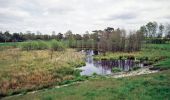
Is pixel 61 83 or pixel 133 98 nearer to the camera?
pixel 133 98

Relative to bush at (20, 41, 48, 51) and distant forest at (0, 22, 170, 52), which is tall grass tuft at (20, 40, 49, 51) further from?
distant forest at (0, 22, 170, 52)

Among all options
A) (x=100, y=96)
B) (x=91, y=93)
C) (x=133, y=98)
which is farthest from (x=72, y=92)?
(x=133, y=98)

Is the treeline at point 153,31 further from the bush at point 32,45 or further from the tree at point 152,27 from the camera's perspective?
the bush at point 32,45

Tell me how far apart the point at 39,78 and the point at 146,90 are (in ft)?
49.5

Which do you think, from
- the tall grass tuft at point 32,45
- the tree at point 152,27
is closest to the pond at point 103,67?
the tall grass tuft at point 32,45

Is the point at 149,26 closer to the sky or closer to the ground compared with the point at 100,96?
closer to the sky

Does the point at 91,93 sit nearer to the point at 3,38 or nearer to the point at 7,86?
the point at 7,86

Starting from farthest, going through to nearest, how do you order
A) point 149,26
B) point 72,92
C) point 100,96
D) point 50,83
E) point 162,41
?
point 149,26, point 162,41, point 50,83, point 72,92, point 100,96

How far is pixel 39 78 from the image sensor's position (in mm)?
27750

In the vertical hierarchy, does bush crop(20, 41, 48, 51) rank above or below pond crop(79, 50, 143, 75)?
above

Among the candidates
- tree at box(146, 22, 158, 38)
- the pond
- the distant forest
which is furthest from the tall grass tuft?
tree at box(146, 22, 158, 38)

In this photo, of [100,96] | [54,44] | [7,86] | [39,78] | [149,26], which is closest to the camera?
[100,96]

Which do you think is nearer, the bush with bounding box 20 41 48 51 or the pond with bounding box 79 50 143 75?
the pond with bounding box 79 50 143 75

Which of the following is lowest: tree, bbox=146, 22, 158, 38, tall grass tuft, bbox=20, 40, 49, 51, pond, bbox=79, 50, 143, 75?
pond, bbox=79, 50, 143, 75
